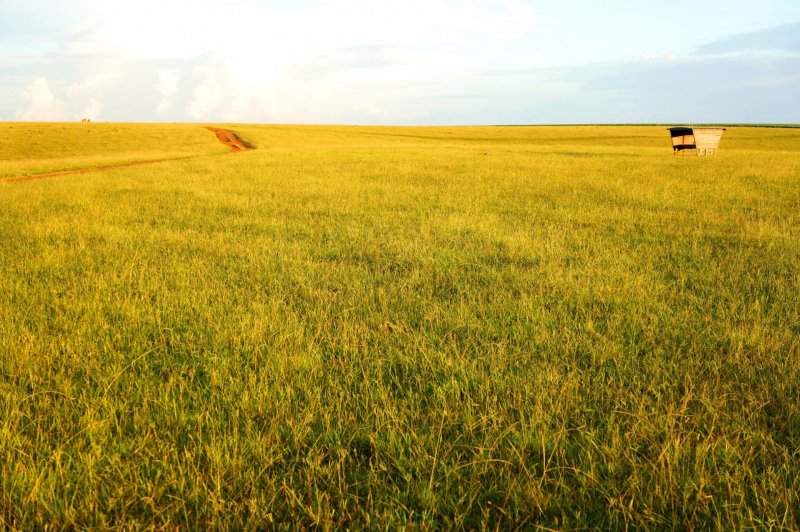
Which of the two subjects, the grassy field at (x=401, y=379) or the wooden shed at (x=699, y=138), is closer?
the grassy field at (x=401, y=379)

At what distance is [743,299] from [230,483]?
428 centimetres

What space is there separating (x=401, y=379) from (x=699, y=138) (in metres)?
23.9

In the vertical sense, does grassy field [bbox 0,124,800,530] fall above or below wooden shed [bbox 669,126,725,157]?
below

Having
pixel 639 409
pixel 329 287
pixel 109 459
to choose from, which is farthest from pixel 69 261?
pixel 639 409

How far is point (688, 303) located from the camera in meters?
4.20

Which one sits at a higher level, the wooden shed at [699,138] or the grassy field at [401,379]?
the wooden shed at [699,138]

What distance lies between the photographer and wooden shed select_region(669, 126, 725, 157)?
21.7m

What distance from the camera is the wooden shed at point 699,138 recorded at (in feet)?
71.1

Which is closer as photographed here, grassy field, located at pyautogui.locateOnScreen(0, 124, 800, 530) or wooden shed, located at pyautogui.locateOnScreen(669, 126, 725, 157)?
grassy field, located at pyautogui.locateOnScreen(0, 124, 800, 530)

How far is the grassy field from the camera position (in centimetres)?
192

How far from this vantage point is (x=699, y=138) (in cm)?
2180

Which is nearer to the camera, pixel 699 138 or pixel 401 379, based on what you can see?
pixel 401 379

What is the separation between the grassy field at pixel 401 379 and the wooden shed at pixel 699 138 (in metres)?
17.3

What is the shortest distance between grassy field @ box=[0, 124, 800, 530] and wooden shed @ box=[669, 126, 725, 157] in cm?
1735
